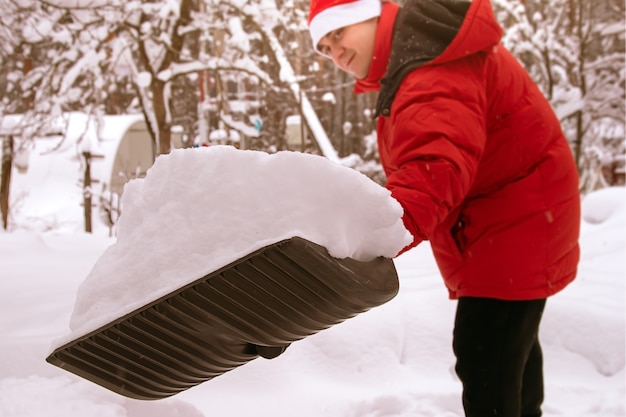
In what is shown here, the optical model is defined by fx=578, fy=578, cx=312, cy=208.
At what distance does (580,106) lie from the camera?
9609mm

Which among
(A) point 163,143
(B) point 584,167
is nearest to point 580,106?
(B) point 584,167

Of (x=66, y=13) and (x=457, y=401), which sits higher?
(x=66, y=13)

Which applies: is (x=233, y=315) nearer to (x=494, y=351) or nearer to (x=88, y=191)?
(x=494, y=351)

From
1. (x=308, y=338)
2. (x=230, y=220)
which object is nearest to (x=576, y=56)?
(x=308, y=338)

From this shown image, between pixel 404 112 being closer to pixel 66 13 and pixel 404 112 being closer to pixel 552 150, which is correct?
pixel 552 150

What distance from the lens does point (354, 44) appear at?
1.62 m

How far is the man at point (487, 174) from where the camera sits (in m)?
1.41

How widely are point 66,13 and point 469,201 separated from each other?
5002 millimetres

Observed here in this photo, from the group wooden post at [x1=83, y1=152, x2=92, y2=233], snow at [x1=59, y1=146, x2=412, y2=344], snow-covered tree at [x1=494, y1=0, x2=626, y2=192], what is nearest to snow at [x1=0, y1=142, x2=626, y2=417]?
snow at [x1=59, y1=146, x2=412, y2=344]

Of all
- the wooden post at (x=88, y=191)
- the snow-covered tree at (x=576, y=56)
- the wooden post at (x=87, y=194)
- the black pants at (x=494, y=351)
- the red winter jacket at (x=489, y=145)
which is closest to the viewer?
the red winter jacket at (x=489, y=145)

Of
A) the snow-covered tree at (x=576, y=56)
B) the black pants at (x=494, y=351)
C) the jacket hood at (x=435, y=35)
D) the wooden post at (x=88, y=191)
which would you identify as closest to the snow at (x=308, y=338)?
the jacket hood at (x=435, y=35)

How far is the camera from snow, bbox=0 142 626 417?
893 millimetres

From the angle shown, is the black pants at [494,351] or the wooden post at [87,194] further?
the wooden post at [87,194]

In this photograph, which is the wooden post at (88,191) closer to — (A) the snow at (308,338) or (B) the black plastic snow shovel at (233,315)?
(A) the snow at (308,338)
